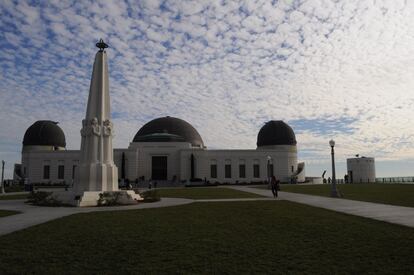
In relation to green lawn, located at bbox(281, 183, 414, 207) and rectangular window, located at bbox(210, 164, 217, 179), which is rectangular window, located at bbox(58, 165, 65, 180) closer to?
rectangular window, located at bbox(210, 164, 217, 179)

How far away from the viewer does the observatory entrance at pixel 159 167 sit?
65000 millimetres

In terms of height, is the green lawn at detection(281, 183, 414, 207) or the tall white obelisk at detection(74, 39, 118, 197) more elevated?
the tall white obelisk at detection(74, 39, 118, 197)

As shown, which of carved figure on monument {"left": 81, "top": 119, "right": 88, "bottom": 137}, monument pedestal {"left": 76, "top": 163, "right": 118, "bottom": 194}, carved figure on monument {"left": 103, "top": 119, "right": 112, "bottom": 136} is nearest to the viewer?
monument pedestal {"left": 76, "top": 163, "right": 118, "bottom": 194}

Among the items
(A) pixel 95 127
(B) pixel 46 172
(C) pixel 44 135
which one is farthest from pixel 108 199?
(C) pixel 44 135

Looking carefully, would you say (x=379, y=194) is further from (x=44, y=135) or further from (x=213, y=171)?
(x=44, y=135)

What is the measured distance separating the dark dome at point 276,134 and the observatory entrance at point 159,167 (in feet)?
77.7

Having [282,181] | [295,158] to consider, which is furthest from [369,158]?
[282,181]

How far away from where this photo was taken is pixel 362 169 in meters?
76.5

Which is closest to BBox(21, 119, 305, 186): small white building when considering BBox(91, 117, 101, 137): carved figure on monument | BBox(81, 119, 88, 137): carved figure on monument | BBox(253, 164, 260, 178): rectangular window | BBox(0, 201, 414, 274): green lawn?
BBox(253, 164, 260, 178): rectangular window

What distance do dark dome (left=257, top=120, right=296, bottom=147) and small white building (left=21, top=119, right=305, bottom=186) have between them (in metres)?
0.22

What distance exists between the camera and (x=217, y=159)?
217ft

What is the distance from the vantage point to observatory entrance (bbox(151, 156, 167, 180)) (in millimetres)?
65000

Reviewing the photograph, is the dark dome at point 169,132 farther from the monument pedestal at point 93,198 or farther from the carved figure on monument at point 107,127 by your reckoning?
the monument pedestal at point 93,198

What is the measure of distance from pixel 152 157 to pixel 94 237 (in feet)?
187
